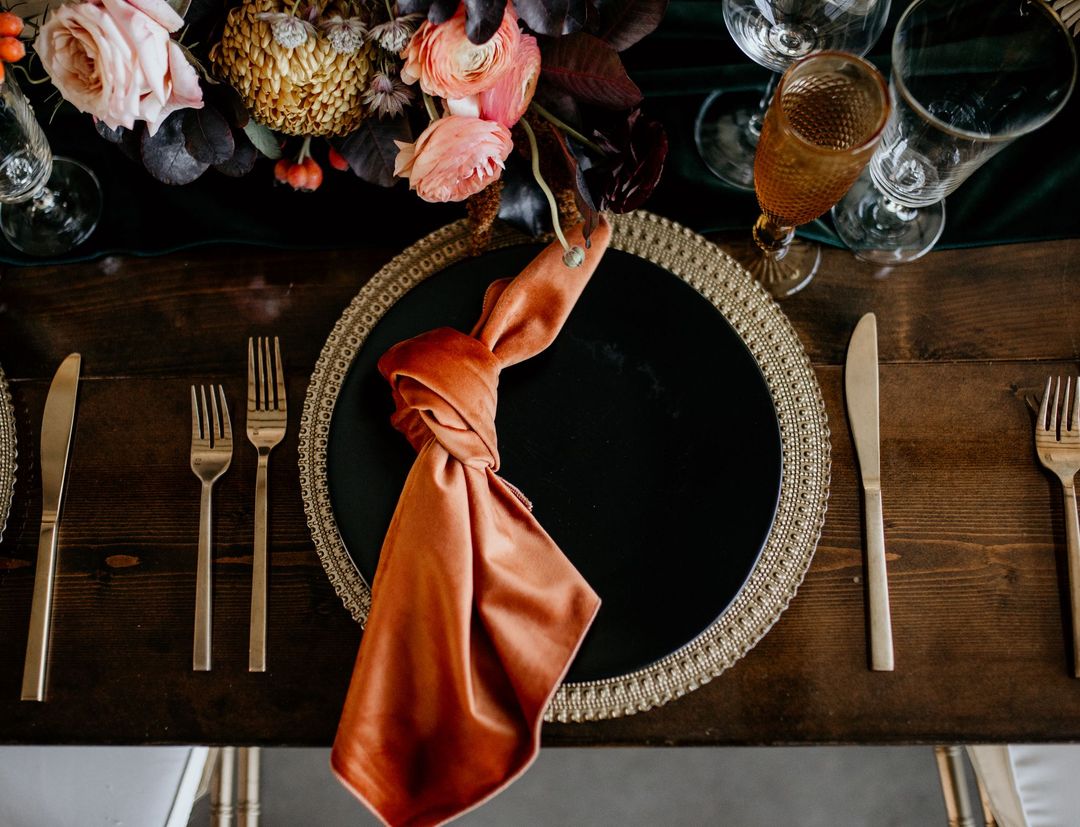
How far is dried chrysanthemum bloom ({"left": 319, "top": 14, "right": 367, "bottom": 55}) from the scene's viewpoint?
55 cm

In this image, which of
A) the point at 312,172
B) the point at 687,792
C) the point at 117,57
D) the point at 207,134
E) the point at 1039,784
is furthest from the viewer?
the point at 687,792

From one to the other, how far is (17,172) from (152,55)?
0.93 ft

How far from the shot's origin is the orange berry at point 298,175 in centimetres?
72

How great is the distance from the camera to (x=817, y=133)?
2.16 ft

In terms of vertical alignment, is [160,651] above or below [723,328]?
below

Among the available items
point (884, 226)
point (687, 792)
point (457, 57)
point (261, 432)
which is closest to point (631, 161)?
point (457, 57)

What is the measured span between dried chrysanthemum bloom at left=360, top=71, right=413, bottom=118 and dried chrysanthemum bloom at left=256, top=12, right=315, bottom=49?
0.19ft

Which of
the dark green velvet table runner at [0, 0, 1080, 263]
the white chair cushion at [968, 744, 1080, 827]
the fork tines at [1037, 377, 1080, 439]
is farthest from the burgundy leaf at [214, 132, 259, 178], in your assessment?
the white chair cushion at [968, 744, 1080, 827]

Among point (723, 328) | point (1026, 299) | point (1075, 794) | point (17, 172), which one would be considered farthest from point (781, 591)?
point (17, 172)

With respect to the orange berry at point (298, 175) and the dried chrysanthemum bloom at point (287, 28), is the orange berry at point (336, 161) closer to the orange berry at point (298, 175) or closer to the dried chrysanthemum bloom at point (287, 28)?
the orange berry at point (298, 175)

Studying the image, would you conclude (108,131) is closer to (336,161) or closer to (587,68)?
(336,161)

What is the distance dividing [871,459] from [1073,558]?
0.17 m

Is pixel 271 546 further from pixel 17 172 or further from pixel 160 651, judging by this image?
pixel 17 172

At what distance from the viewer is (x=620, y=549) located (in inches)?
25.7
